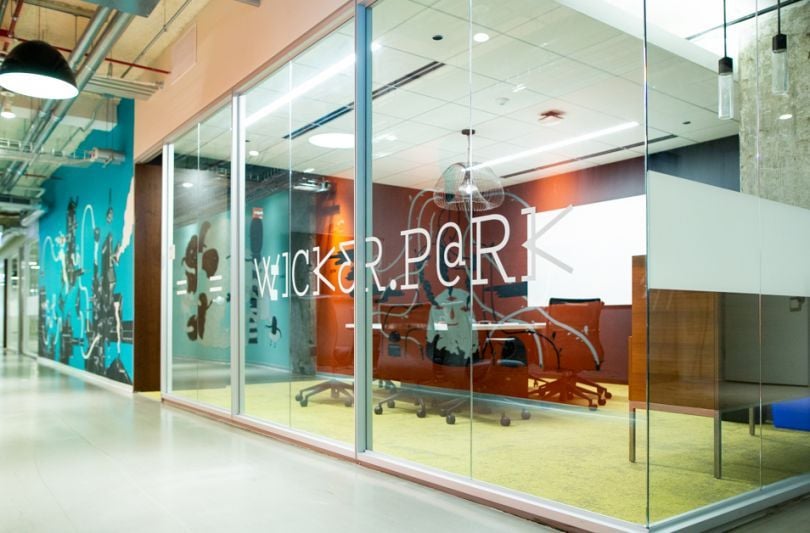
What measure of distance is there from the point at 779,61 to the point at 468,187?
1.70m

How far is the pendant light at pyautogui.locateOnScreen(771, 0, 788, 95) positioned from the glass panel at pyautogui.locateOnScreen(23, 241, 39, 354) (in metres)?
16.9

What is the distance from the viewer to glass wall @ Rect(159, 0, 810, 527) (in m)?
2.83

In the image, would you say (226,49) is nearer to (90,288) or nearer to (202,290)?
(202,290)

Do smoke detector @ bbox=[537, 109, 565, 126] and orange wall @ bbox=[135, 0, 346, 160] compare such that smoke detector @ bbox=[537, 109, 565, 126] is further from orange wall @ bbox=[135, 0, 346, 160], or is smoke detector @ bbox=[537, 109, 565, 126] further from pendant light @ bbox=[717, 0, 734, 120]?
orange wall @ bbox=[135, 0, 346, 160]

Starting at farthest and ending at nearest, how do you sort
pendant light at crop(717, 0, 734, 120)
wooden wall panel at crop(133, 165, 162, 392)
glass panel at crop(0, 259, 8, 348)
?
glass panel at crop(0, 259, 8, 348)
wooden wall panel at crop(133, 165, 162, 392)
pendant light at crop(717, 0, 734, 120)

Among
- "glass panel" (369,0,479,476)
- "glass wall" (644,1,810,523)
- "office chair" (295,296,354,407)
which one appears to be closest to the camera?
"glass wall" (644,1,810,523)

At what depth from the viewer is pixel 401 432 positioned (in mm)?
Result: 4152

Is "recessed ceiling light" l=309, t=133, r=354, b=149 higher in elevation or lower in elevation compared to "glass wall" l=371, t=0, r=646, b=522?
higher

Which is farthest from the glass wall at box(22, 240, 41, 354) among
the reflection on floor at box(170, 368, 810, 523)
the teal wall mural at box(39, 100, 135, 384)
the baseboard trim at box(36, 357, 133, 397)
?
the reflection on floor at box(170, 368, 810, 523)

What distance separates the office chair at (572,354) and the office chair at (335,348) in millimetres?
1439

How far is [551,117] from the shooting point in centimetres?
318

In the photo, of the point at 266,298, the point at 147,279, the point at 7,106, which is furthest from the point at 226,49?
the point at 7,106

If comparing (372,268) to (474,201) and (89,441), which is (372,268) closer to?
(474,201)

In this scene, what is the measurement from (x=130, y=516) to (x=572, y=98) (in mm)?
2854
